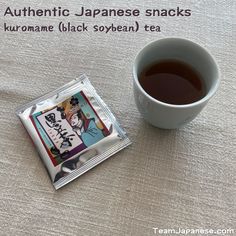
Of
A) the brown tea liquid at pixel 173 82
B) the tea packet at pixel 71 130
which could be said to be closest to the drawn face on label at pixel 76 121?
the tea packet at pixel 71 130

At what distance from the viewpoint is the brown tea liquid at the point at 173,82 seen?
417mm

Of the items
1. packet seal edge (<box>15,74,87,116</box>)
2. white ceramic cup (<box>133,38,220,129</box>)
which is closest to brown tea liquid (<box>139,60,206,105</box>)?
white ceramic cup (<box>133,38,220,129</box>)

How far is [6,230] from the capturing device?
0.38 meters

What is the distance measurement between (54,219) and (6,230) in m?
0.06

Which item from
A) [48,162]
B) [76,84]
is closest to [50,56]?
A: [76,84]

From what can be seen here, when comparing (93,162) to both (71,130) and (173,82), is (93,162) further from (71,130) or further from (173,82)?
(173,82)

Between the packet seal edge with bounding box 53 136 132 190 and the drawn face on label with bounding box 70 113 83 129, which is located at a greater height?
the drawn face on label with bounding box 70 113 83 129

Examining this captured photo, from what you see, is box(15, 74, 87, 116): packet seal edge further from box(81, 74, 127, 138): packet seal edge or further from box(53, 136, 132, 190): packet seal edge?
box(53, 136, 132, 190): packet seal edge

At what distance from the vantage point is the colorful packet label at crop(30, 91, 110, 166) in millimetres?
430

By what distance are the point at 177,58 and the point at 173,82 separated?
0.13ft

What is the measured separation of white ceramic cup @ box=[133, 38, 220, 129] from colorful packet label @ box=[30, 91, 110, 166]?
8 centimetres

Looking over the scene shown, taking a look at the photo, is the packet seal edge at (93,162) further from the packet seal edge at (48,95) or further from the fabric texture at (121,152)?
the packet seal edge at (48,95)

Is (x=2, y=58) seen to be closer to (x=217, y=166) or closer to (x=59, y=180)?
(x=59, y=180)

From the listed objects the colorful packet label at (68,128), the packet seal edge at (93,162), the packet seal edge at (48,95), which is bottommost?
the packet seal edge at (93,162)
